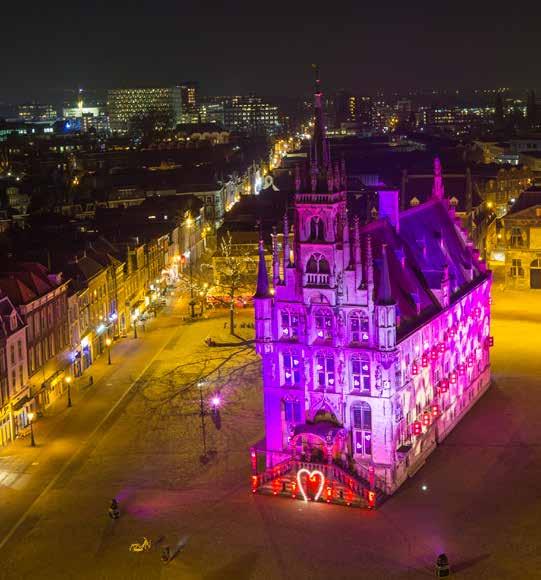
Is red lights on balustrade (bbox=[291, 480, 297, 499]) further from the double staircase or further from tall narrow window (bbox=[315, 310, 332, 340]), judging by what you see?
tall narrow window (bbox=[315, 310, 332, 340])

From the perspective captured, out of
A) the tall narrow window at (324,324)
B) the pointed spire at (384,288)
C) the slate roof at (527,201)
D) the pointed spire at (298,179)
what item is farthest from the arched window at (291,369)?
the slate roof at (527,201)

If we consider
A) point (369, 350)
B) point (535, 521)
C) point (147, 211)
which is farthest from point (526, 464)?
point (147, 211)

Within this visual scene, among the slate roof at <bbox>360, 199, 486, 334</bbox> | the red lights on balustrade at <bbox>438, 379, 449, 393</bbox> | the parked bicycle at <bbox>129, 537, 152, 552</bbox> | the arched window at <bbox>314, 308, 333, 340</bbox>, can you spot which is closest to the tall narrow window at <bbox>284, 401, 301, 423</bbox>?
the arched window at <bbox>314, 308, 333, 340</bbox>

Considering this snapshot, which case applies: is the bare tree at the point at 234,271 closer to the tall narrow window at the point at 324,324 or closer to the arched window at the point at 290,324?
the arched window at the point at 290,324

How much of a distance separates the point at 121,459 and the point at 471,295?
94.3ft

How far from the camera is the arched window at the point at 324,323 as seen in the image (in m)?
59.1

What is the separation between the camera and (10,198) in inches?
7116

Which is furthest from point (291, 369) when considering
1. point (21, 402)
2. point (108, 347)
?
point (108, 347)

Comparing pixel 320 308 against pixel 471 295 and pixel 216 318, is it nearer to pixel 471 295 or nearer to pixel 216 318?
pixel 471 295

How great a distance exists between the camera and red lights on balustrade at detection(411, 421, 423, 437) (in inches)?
2407

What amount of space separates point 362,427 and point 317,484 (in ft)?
14.1

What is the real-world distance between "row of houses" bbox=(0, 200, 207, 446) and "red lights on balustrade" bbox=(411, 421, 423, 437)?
27951 millimetres

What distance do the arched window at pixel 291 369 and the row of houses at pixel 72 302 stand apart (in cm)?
2082

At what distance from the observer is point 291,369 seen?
60688 mm
